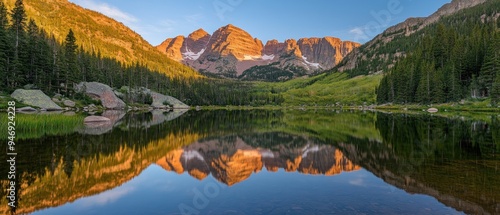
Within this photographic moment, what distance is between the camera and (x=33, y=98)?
76.3 metres

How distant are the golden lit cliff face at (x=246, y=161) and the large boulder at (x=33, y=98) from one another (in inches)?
2521

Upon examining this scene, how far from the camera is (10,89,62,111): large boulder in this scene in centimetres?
7394

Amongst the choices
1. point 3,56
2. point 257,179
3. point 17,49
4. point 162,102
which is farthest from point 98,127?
point 162,102

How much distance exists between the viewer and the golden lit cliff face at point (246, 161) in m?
19.8

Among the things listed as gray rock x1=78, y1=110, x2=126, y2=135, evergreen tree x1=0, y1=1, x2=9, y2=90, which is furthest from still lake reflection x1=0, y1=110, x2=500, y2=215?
evergreen tree x1=0, y1=1, x2=9, y2=90

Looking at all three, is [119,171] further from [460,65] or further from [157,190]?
[460,65]

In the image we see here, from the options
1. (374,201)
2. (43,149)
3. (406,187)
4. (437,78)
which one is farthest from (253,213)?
(437,78)

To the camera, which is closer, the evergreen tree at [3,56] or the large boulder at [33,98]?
the large boulder at [33,98]

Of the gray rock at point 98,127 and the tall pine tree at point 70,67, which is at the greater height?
the tall pine tree at point 70,67

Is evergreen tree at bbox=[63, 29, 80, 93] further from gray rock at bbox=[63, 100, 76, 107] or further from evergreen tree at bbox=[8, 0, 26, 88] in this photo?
evergreen tree at bbox=[8, 0, 26, 88]

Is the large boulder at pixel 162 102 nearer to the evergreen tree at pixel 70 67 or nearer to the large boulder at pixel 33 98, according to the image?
the evergreen tree at pixel 70 67

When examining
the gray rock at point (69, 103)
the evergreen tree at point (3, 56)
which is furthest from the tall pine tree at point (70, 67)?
the evergreen tree at point (3, 56)

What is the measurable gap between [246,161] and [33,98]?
7492 centimetres

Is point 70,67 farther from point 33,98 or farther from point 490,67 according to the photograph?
point 490,67
